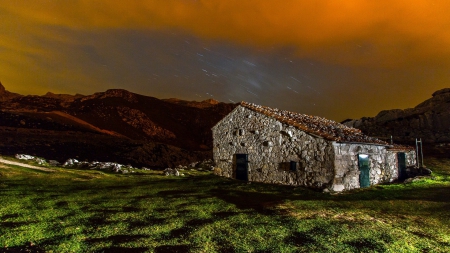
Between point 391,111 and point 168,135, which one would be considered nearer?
point 391,111

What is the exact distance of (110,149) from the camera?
119ft

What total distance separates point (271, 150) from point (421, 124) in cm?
3673

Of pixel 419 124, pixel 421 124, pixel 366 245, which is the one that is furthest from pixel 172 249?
pixel 421 124

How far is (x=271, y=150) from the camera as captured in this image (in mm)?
17062

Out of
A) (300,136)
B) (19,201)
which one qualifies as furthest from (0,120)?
(300,136)

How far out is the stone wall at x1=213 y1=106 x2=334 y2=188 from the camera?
588 inches

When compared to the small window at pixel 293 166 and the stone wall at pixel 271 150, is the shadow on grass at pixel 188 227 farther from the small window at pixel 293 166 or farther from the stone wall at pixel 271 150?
the small window at pixel 293 166

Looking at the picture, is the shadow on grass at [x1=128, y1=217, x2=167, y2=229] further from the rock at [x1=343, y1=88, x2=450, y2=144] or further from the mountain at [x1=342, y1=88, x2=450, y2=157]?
the rock at [x1=343, y1=88, x2=450, y2=144]

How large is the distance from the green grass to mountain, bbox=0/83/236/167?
21.0 meters

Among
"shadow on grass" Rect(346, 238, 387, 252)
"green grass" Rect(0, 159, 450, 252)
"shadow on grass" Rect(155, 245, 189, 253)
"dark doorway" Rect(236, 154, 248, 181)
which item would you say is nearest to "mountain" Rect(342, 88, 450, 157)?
"dark doorway" Rect(236, 154, 248, 181)

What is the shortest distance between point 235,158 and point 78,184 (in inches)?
381

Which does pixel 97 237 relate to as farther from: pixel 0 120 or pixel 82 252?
pixel 0 120

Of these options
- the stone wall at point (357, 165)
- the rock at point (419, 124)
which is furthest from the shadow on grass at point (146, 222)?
the rock at point (419, 124)

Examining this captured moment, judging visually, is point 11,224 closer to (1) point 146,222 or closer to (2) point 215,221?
(1) point 146,222
